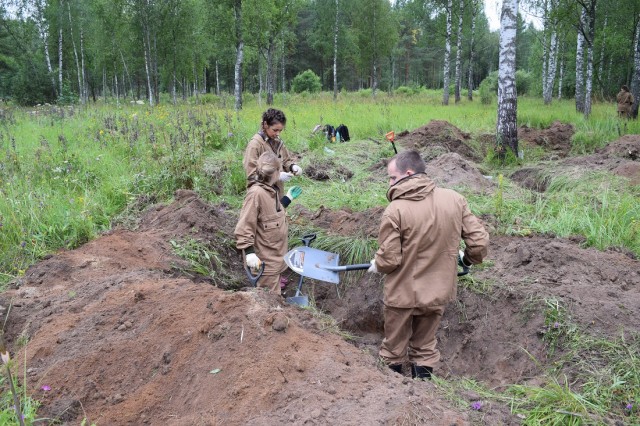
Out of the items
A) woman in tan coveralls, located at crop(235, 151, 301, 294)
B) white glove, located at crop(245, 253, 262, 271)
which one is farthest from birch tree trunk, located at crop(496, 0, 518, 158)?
white glove, located at crop(245, 253, 262, 271)

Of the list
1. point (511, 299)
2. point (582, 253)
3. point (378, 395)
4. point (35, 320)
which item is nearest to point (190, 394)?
point (378, 395)

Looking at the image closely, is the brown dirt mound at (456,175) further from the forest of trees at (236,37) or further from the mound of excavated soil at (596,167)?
the forest of trees at (236,37)

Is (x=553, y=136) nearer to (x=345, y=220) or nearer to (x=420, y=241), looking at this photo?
(x=345, y=220)

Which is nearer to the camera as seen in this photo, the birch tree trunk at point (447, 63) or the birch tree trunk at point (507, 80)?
the birch tree trunk at point (507, 80)

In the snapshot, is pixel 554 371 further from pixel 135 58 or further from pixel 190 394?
pixel 135 58

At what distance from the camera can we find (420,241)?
301cm

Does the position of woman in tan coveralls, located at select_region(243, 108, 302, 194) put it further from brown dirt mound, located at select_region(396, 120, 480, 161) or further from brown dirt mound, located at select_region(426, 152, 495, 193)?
brown dirt mound, located at select_region(396, 120, 480, 161)

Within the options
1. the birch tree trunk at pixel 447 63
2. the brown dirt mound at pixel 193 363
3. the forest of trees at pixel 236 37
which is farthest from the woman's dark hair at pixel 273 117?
the birch tree trunk at pixel 447 63

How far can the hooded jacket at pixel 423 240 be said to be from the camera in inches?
118

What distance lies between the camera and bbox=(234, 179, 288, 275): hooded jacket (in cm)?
386

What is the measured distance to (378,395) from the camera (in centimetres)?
223

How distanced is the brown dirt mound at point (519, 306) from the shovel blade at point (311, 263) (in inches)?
35.7

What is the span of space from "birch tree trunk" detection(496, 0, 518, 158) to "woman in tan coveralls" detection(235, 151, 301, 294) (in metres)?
6.20

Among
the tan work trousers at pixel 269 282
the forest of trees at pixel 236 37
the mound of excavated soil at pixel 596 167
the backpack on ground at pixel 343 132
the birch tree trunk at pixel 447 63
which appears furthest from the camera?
the birch tree trunk at pixel 447 63
